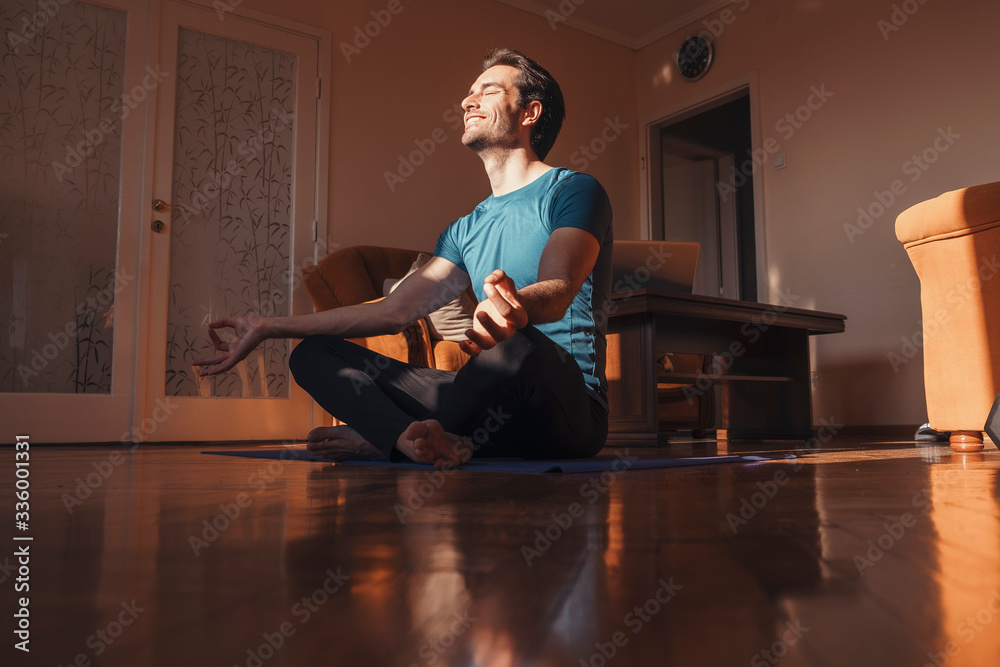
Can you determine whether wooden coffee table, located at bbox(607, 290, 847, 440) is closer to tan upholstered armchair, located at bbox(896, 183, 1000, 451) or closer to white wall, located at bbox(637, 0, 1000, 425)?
tan upholstered armchair, located at bbox(896, 183, 1000, 451)

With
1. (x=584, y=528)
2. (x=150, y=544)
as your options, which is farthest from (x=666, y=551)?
(x=150, y=544)

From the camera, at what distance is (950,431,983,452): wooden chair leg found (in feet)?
7.31

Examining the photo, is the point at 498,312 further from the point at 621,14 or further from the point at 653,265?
the point at 621,14

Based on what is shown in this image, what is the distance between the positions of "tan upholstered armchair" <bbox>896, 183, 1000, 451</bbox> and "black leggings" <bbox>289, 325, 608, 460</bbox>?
1.33 m

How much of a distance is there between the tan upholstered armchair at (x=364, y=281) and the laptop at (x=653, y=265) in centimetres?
76

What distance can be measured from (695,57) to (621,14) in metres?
0.65

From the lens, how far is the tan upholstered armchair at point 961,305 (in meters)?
2.20

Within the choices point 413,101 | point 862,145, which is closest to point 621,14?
point 413,101

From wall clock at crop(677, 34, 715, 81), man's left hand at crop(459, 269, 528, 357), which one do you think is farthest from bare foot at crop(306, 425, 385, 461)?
wall clock at crop(677, 34, 715, 81)

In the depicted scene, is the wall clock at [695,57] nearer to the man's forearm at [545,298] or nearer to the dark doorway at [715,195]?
the dark doorway at [715,195]

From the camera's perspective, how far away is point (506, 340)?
127cm

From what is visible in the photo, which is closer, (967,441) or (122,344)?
(967,441)

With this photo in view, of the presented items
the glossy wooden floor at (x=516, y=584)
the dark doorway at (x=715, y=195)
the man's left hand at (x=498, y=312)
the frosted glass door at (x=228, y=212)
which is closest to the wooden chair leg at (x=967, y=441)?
the glossy wooden floor at (x=516, y=584)

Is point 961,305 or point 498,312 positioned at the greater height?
point 961,305
